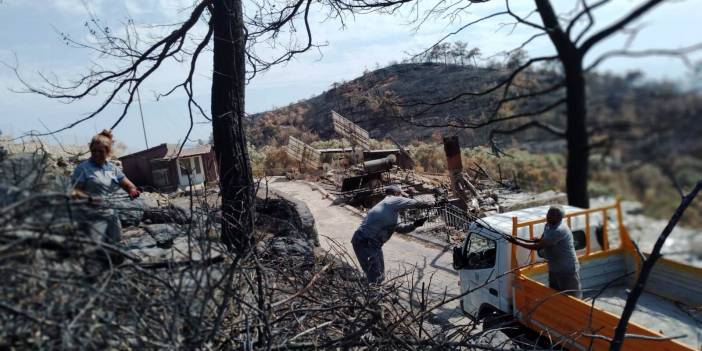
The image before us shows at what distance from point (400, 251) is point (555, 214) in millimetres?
7689

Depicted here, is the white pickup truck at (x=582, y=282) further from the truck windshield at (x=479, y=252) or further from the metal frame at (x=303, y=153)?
the metal frame at (x=303, y=153)

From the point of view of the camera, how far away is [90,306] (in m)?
2.19

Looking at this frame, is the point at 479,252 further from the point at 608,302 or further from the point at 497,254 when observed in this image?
the point at 608,302

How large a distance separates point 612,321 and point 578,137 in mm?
3348

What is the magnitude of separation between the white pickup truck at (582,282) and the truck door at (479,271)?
0.04 ft

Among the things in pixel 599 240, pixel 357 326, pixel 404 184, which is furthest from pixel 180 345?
pixel 404 184

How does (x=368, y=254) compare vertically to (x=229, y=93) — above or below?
below

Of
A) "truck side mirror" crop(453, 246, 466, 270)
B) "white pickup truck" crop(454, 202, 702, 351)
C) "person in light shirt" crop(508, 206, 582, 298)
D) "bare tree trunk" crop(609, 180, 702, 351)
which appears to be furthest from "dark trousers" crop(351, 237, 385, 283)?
"bare tree trunk" crop(609, 180, 702, 351)

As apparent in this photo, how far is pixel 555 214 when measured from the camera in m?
4.35

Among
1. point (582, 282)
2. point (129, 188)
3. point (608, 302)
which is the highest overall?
point (129, 188)

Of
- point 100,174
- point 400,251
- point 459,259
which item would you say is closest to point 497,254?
point 459,259

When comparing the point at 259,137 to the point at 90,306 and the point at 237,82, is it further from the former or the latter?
the point at 90,306

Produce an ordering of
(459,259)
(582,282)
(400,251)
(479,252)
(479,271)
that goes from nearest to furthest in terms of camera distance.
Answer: (582,282)
(479,271)
(479,252)
(459,259)
(400,251)

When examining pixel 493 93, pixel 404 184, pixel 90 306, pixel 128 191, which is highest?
pixel 493 93
